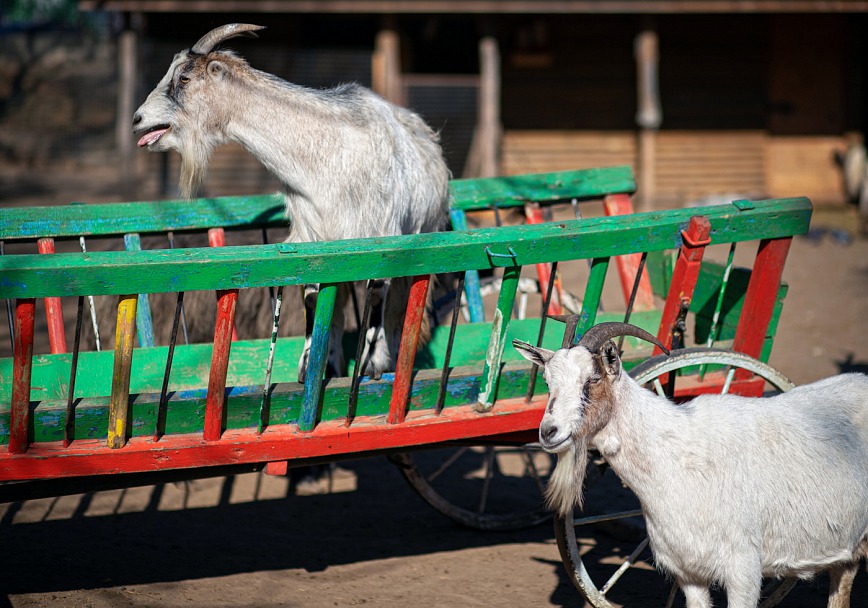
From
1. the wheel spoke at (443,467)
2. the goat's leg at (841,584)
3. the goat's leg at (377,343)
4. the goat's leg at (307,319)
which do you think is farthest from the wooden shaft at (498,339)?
the goat's leg at (841,584)

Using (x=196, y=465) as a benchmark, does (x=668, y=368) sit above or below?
above

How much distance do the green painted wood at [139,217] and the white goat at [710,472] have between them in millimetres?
2279

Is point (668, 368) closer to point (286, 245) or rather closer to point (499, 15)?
point (286, 245)

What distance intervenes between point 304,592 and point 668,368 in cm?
202

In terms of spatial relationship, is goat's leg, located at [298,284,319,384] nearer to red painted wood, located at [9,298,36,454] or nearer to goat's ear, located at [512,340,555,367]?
red painted wood, located at [9,298,36,454]

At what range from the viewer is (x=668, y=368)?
3.68 meters

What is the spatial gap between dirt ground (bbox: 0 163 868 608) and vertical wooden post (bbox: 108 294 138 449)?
109 cm

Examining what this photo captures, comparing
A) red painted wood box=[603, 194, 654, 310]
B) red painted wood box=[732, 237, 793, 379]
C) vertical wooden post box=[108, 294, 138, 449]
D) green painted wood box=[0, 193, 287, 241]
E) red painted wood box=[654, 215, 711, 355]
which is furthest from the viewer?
red painted wood box=[603, 194, 654, 310]

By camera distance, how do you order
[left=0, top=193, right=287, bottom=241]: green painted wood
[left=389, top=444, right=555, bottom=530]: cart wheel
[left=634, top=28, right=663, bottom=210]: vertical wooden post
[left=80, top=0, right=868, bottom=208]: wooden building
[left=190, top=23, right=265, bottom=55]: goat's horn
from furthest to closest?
[left=80, top=0, right=868, bottom=208]: wooden building < [left=634, top=28, right=663, bottom=210]: vertical wooden post < [left=389, top=444, right=555, bottom=530]: cart wheel < [left=0, top=193, right=287, bottom=241]: green painted wood < [left=190, top=23, right=265, bottom=55]: goat's horn

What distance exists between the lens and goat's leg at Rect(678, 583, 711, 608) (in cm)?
320

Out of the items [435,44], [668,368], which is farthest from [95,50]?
[668,368]

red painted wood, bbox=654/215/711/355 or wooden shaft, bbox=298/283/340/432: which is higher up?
red painted wood, bbox=654/215/711/355

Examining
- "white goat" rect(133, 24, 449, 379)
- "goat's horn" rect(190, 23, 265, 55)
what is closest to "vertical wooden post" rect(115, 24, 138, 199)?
"white goat" rect(133, 24, 449, 379)

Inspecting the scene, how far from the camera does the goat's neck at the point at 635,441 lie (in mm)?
3168
